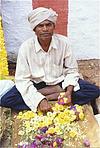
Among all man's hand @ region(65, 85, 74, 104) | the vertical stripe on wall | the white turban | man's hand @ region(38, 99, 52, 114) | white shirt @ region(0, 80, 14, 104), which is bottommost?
white shirt @ region(0, 80, 14, 104)

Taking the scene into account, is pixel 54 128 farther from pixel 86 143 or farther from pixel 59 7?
pixel 59 7

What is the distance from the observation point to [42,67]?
4.71 meters

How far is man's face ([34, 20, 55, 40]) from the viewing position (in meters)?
4.43

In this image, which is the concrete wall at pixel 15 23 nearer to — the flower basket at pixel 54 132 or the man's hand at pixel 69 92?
the man's hand at pixel 69 92

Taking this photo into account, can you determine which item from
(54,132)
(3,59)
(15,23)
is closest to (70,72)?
(54,132)

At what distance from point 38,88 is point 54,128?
2.32 feet

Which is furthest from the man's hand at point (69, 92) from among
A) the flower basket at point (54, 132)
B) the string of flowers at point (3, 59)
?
the string of flowers at point (3, 59)

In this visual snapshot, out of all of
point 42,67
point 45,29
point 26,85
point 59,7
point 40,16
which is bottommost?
point 26,85

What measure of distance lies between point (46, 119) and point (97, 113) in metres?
0.83

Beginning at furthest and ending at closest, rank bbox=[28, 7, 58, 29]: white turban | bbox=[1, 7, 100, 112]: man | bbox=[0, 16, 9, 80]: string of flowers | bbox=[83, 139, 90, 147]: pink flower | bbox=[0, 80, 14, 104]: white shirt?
bbox=[0, 16, 9, 80]: string of flowers
bbox=[0, 80, 14, 104]: white shirt
bbox=[1, 7, 100, 112]: man
bbox=[28, 7, 58, 29]: white turban
bbox=[83, 139, 90, 147]: pink flower

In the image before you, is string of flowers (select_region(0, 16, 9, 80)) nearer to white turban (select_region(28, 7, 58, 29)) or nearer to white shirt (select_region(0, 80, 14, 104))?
white shirt (select_region(0, 80, 14, 104))

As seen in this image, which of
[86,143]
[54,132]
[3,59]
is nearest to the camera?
[86,143]

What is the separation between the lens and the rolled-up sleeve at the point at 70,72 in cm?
469

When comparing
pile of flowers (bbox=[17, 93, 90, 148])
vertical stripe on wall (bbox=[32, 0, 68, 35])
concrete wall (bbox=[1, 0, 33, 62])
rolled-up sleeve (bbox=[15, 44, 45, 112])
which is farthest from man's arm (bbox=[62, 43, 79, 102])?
concrete wall (bbox=[1, 0, 33, 62])
